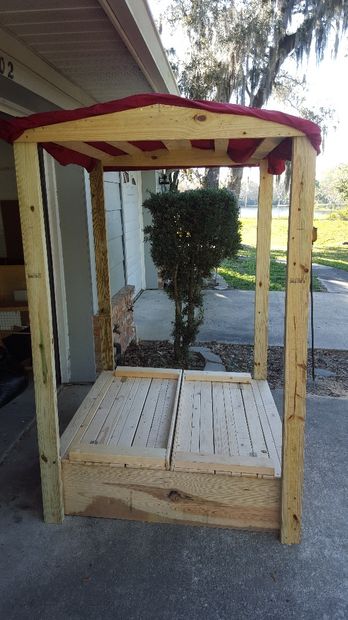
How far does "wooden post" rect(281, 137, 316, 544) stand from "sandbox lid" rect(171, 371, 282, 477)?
0.16m

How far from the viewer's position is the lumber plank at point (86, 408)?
2592mm

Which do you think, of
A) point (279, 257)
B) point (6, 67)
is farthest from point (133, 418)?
point (279, 257)

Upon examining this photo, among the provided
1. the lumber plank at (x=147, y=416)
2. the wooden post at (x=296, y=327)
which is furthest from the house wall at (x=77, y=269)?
the wooden post at (x=296, y=327)

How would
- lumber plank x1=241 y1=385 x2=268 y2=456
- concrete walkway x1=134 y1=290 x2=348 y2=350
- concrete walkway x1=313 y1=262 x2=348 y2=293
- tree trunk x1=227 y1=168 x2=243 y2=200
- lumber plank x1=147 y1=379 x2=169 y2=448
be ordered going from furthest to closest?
tree trunk x1=227 y1=168 x2=243 y2=200 < concrete walkway x1=313 y1=262 x2=348 y2=293 < concrete walkway x1=134 y1=290 x2=348 y2=350 < lumber plank x1=147 y1=379 x2=169 y2=448 < lumber plank x1=241 y1=385 x2=268 y2=456

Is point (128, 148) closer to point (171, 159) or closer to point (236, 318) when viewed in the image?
point (171, 159)

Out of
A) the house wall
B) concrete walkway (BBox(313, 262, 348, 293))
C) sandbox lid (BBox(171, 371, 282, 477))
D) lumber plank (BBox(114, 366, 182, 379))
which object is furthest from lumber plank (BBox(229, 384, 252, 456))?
concrete walkway (BBox(313, 262, 348, 293))

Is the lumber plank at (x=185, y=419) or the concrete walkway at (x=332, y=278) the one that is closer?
the lumber plank at (x=185, y=419)

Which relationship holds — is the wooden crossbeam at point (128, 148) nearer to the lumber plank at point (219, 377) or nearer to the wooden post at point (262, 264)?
the wooden post at point (262, 264)

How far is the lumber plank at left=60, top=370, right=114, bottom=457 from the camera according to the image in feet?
8.50

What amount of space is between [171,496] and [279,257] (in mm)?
11490

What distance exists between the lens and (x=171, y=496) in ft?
7.74

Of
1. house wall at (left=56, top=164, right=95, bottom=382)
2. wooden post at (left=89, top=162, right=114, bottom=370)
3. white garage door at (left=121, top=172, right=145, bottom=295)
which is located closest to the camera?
wooden post at (left=89, top=162, right=114, bottom=370)

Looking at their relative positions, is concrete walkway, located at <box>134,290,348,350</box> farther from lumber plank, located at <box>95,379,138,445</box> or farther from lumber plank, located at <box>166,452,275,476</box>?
lumber plank, located at <box>166,452,275,476</box>

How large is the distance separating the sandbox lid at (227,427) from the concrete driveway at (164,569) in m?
0.37
